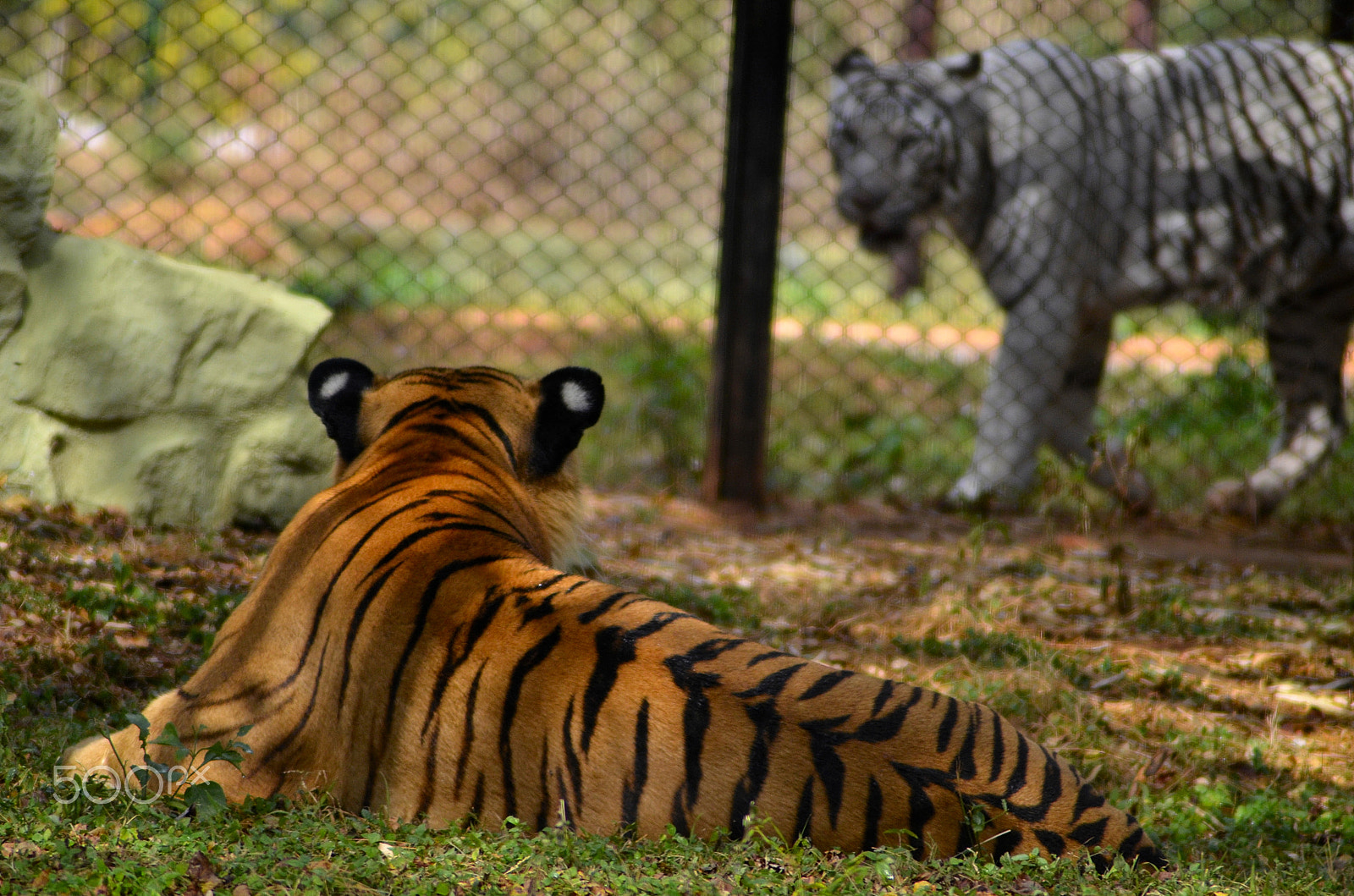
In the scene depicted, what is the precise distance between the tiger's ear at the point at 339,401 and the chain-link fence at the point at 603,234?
229cm

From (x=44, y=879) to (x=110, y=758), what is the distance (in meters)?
0.45

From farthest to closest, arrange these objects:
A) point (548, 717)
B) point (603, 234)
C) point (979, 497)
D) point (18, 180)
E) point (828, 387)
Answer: point (603, 234), point (828, 387), point (979, 497), point (18, 180), point (548, 717)

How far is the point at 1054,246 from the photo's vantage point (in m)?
4.97

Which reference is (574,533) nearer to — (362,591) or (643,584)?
(362,591)

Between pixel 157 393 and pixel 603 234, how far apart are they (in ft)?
18.9

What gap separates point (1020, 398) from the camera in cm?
509

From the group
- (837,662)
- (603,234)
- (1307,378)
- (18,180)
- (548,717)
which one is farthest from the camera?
(603,234)

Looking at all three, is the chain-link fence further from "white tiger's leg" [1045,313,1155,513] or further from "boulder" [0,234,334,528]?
"boulder" [0,234,334,528]

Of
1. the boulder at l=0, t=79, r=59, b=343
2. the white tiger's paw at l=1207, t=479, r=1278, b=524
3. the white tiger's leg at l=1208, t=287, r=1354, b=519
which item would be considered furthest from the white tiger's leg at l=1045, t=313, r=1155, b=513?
the boulder at l=0, t=79, r=59, b=343

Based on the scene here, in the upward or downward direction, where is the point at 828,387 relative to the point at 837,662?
upward

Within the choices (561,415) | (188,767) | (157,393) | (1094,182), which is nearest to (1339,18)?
(1094,182)

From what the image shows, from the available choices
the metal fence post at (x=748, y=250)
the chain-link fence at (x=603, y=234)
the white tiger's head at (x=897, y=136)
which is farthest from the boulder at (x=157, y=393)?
the white tiger's head at (x=897, y=136)

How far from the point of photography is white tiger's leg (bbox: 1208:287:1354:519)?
209 inches

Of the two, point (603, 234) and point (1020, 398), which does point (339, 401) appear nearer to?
point (1020, 398)
